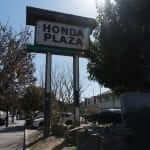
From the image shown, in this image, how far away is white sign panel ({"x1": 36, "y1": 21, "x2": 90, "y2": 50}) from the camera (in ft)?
55.5

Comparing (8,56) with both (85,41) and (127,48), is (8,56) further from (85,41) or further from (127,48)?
(85,41)

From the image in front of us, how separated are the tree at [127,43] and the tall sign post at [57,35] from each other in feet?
14.9

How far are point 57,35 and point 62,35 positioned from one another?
330 mm

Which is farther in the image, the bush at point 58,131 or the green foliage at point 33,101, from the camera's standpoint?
the green foliage at point 33,101

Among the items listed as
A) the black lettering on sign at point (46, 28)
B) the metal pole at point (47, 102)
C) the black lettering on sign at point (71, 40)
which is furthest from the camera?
the black lettering on sign at point (71, 40)

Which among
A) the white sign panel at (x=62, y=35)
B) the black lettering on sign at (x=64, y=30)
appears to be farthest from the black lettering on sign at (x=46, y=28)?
the black lettering on sign at (x=64, y=30)

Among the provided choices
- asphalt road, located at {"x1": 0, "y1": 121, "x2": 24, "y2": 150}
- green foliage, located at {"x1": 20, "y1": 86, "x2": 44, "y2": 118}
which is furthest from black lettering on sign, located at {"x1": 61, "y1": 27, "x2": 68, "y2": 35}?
green foliage, located at {"x1": 20, "y1": 86, "x2": 44, "y2": 118}

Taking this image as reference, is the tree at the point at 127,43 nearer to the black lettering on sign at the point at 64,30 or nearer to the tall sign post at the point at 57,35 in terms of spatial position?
the tall sign post at the point at 57,35

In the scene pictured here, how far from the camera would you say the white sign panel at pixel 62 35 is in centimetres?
1692

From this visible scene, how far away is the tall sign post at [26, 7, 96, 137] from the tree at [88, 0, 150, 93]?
4547 mm

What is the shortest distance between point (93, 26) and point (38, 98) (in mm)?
28808

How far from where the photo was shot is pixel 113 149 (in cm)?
798

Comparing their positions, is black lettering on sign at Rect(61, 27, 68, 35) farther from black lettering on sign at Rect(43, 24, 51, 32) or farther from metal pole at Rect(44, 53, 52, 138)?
metal pole at Rect(44, 53, 52, 138)

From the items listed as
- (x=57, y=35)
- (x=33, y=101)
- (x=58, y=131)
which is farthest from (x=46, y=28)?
(x=33, y=101)
